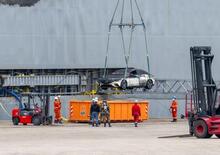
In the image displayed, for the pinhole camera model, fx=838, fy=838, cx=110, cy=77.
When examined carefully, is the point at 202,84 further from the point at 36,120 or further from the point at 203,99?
the point at 36,120

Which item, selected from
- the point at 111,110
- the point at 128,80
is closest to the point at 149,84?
the point at 128,80

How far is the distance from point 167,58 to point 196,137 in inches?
974

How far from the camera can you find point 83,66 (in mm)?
49812

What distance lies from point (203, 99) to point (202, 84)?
506 mm

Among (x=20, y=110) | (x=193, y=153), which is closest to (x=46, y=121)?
(x=20, y=110)

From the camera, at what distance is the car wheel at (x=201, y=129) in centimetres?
2700

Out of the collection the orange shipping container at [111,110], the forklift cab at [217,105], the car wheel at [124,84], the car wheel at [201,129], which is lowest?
the car wheel at [201,129]

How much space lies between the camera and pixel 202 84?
28.0 m

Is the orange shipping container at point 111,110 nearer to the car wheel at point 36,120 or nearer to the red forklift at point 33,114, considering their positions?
the red forklift at point 33,114

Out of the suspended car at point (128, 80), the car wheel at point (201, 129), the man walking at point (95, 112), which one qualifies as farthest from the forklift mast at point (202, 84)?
the suspended car at point (128, 80)

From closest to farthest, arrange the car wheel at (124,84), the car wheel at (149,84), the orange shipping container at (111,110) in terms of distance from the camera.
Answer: the orange shipping container at (111,110), the car wheel at (124,84), the car wheel at (149,84)

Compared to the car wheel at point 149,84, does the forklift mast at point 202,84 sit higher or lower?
lower

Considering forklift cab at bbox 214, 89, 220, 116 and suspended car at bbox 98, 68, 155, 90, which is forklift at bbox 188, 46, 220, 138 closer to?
forklift cab at bbox 214, 89, 220, 116

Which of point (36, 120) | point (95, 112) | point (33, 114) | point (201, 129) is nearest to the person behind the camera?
point (201, 129)
